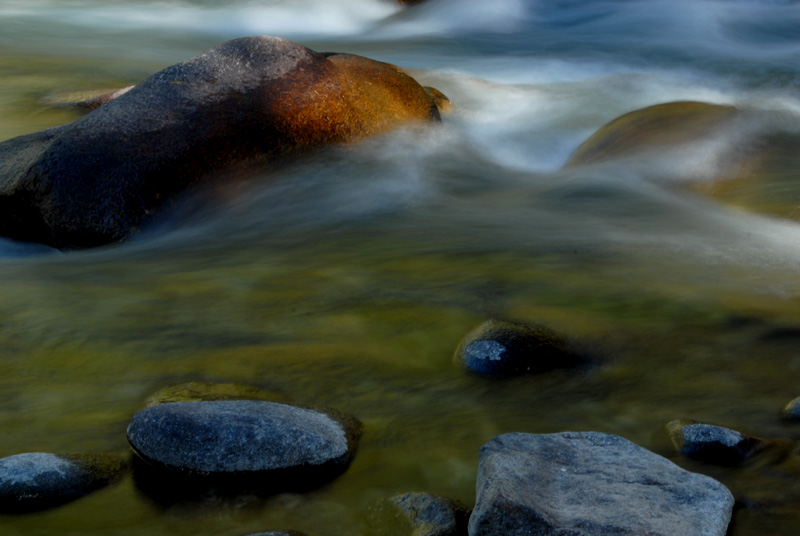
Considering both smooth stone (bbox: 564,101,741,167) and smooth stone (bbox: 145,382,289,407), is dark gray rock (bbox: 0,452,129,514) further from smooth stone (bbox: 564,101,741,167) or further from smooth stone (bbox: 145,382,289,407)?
smooth stone (bbox: 564,101,741,167)

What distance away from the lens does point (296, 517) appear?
2146 mm

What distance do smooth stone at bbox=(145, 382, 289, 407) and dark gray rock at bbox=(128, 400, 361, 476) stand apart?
0.40 m

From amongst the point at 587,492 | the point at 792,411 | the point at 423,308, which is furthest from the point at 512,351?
the point at 587,492

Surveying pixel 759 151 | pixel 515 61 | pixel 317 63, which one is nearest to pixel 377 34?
pixel 515 61

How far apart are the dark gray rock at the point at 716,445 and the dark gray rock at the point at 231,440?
980mm

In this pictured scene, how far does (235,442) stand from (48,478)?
511 mm

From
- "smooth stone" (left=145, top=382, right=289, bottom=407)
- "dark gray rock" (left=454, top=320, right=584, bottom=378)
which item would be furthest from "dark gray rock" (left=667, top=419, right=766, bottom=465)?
"smooth stone" (left=145, top=382, right=289, bottom=407)

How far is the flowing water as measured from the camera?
2.40m

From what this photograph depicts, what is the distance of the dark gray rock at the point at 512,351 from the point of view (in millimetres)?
2926

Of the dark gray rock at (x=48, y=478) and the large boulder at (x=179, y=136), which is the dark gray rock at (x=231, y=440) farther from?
the large boulder at (x=179, y=136)

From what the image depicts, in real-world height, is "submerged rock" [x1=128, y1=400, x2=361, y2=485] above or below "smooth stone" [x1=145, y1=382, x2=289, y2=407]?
above

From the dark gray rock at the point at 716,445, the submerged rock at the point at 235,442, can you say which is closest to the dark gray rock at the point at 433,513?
the submerged rock at the point at 235,442

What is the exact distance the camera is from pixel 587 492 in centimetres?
191

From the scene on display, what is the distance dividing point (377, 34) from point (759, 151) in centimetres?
967
